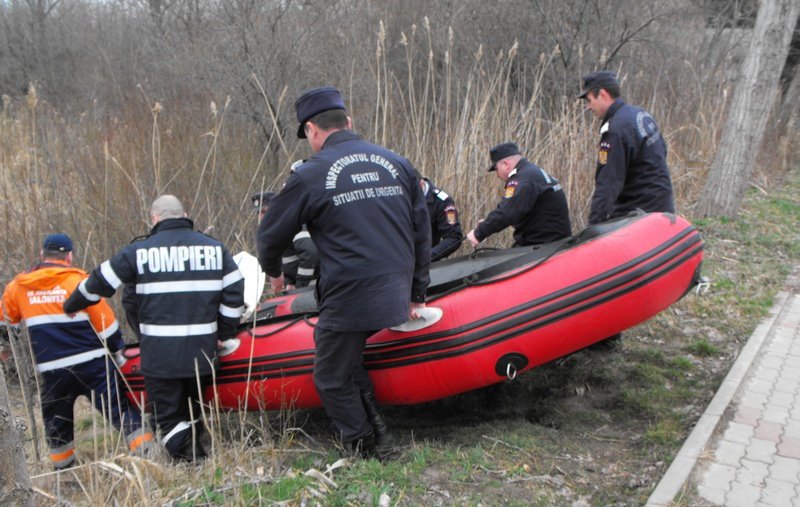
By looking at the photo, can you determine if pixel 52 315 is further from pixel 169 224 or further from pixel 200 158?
pixel 200 158

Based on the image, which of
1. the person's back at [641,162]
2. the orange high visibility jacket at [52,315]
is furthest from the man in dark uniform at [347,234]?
the person's back at [641,162]

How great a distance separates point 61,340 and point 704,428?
355cm

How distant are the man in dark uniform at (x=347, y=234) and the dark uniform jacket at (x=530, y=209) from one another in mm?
1149

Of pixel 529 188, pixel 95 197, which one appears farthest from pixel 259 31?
pixel 529 188

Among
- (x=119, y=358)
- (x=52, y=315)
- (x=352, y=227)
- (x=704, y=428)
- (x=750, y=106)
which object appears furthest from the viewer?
(x=750, y=106)

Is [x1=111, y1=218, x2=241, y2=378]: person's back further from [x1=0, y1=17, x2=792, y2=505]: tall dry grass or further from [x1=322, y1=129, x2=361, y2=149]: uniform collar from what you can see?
[x1=0, y1=17, x2=792, y2=505]: tall dry grass

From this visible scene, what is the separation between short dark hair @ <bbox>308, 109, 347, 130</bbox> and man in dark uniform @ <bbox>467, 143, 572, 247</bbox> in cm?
147

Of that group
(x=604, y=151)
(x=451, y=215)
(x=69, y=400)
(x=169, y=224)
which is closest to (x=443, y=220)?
(x=451, y=215)

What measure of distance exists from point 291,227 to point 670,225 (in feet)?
6.48

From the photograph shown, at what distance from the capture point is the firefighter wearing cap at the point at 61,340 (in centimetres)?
391

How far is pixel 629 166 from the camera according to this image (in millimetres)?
4242

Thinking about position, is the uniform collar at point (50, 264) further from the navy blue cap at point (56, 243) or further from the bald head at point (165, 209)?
the bald head at point (165, 209)

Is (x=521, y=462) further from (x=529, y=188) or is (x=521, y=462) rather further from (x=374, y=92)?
(x=374, y=92)

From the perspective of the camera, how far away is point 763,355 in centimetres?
425
